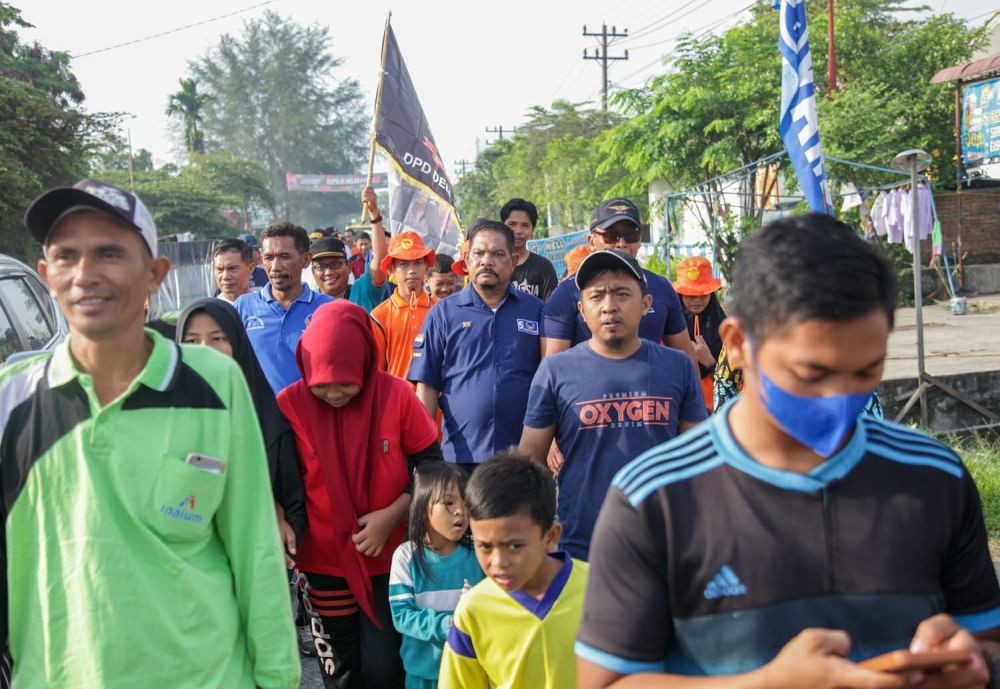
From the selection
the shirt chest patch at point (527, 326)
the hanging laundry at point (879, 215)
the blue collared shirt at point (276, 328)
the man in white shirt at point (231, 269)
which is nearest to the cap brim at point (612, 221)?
the shirt chest patch at point (527, 326)

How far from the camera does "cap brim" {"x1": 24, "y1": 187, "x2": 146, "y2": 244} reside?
230cm

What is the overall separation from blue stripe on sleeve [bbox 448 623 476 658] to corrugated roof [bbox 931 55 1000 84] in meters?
22.1

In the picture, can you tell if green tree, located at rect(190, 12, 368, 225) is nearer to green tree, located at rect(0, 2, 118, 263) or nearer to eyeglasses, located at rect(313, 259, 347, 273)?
green tree, located at rect(0, 2, 118, 263)

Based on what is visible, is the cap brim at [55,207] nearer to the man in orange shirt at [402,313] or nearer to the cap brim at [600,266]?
the cap brim at [600,266]

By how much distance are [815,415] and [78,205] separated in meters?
1.67

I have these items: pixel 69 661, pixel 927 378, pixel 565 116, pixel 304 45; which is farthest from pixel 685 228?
pixel 304 45

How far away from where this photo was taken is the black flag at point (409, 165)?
32.0ft

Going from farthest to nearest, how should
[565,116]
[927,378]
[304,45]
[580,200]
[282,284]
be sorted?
[304,45]
[565,116]
[580,200]
[927,378]
[282,284]

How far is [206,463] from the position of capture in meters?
2.42

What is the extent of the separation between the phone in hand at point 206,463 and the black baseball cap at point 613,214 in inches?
160

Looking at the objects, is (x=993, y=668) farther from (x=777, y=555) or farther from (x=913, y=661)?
(x=777, y=555)

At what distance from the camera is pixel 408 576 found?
13.1ft

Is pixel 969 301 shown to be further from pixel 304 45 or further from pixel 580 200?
pixel 304 45

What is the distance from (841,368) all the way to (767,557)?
35 cm
